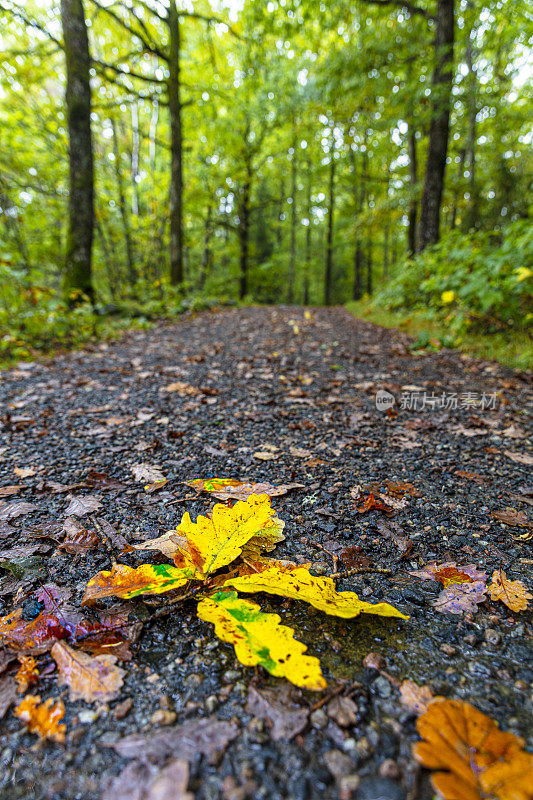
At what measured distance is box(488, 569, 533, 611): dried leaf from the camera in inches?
42.0

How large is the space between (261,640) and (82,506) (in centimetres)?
102

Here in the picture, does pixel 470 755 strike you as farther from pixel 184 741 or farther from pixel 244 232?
pixel 244 232

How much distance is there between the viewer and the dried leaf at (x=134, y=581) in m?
0.98

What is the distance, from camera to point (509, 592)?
3.64ft

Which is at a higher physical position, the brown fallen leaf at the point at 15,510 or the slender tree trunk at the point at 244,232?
the slender tree trunk at the point at 244,232

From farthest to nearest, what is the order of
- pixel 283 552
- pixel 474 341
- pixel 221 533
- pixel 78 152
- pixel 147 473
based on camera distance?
pixel 78 152 → pixel 474 341 → pixel 147 473 → pixel 283 552 → pixel 221 533

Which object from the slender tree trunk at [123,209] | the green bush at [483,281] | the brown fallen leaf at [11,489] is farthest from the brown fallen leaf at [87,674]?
the slender tree trunk at [123,209]

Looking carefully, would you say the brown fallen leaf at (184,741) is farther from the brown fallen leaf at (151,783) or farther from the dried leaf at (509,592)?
the dried leaf at (509,592)

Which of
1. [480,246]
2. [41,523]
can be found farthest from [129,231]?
[41,523]

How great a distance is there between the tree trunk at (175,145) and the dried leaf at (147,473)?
839 centimetres

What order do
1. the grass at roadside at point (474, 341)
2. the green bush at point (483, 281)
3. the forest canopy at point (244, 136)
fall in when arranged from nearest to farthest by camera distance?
the grass at roadside at point (474, 341), the green bush at point (483, 281), the forest canopy at point (244, 136)

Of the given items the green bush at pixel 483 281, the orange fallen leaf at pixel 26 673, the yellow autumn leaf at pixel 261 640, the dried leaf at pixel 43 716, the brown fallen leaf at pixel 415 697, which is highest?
the green bush at pixel 483 281

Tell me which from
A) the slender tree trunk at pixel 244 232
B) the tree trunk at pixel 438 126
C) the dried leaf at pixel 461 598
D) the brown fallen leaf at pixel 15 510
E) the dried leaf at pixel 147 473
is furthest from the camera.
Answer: the slender tree trunk at pixel 244 232

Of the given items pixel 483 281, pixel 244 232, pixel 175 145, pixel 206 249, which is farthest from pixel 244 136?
pixel 483 281
